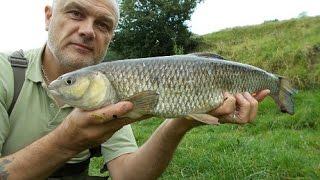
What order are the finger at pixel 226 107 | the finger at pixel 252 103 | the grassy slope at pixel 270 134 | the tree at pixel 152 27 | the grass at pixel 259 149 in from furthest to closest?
the tree at pixel 152 27
the grassy slope at pixel 270 134
the grass at pixel 259 149
the finger at pixel 252 103
the finger at pixel 226 107

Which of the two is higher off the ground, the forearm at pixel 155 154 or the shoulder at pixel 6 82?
the shoulder at pixel 6 82

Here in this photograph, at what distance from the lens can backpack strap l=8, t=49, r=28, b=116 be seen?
3.29 m

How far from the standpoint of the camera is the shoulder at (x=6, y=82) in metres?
3.17

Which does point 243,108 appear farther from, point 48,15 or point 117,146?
point 48,15

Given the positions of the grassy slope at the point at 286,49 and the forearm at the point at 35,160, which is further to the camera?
the grassy slope at the point at 286,49

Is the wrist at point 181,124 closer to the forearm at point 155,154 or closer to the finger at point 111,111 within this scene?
the forearm at point 155,154

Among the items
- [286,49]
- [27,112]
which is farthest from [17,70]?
[286,49]

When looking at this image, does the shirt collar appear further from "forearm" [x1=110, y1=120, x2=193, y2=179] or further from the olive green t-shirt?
"forearm" [x1=110, y1=120, x2=193, y2=179]

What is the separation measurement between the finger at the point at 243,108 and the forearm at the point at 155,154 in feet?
1.38

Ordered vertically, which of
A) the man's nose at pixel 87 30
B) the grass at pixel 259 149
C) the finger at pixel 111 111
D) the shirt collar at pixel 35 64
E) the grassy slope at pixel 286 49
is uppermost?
the man's nose at pixel 87 30

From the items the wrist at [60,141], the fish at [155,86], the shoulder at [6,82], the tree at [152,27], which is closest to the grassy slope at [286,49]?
the tree at [152,27]

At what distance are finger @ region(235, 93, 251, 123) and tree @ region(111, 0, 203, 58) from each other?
66.4ft

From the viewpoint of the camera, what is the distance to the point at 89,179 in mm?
3750

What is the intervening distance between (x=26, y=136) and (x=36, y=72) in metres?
0.44
